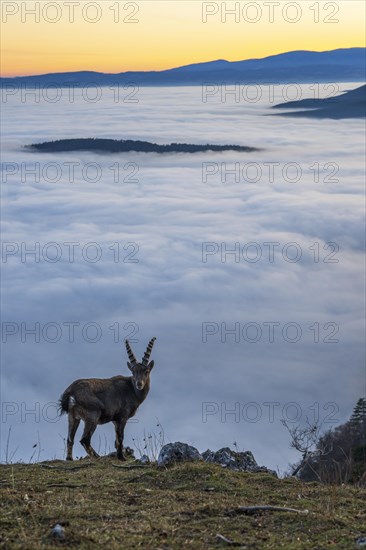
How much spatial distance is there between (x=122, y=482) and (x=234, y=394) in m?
127

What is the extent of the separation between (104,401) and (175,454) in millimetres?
4025

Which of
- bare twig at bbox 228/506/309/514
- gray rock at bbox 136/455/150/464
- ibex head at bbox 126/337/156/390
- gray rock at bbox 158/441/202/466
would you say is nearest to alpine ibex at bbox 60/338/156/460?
ibex head at bbox 126/337/156/390

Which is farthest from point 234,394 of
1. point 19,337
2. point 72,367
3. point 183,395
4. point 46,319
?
point 19,337

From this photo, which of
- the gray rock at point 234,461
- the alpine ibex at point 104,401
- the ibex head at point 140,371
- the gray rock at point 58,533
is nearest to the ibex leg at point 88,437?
the alpine ibex at point 104,401

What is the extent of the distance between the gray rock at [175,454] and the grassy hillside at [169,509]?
0.22 m

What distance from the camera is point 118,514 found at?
1064 centimetres

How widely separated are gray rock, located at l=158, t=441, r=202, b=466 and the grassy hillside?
22cm

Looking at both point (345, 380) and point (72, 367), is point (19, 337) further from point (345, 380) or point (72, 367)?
point (345, 380)

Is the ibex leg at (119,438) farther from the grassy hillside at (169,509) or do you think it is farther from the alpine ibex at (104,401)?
the grassy hillside at (169,509)

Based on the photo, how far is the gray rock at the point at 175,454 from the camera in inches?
562

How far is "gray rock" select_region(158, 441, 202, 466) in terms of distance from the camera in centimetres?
1428

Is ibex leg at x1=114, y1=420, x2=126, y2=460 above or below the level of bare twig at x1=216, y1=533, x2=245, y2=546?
below

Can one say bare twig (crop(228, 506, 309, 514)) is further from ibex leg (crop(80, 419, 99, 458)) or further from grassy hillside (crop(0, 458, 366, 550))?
ibex leg (crop(80, 419, 99, 458))

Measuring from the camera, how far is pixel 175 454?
14.4 metres
